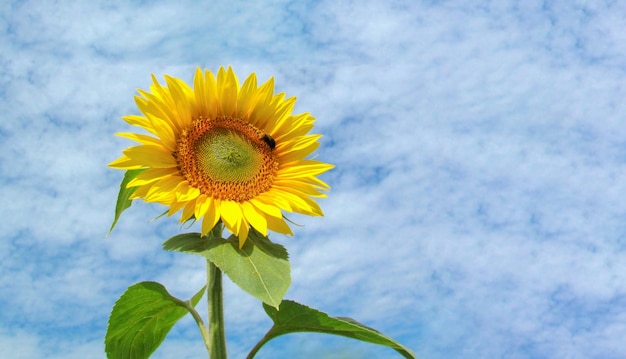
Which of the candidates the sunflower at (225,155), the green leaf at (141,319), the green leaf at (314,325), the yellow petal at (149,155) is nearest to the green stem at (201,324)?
the green leaf at (141,319)

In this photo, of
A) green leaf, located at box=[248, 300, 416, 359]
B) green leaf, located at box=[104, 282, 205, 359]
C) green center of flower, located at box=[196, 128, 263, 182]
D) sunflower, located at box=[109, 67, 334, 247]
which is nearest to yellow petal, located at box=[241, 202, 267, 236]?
sunflower, located at box=[109, 67, 334, 247]

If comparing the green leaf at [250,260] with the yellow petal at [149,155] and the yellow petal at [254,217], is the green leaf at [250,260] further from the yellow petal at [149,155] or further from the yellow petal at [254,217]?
the yellow petal at [149,155]

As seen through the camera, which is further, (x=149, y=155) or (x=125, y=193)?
(x=125, y=193)

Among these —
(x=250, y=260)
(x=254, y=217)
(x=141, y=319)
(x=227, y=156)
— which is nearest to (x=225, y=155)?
(x=227, y=156)

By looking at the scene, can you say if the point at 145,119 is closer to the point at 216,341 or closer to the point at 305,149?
the point at 305,149

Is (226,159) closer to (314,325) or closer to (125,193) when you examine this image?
(125,193)

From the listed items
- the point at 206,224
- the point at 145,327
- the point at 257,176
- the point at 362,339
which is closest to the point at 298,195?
the point at 257,176

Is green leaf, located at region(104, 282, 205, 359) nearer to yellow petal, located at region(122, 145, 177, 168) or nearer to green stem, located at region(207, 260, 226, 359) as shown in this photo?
green stem, located at region(207, 260, 226, 359)
